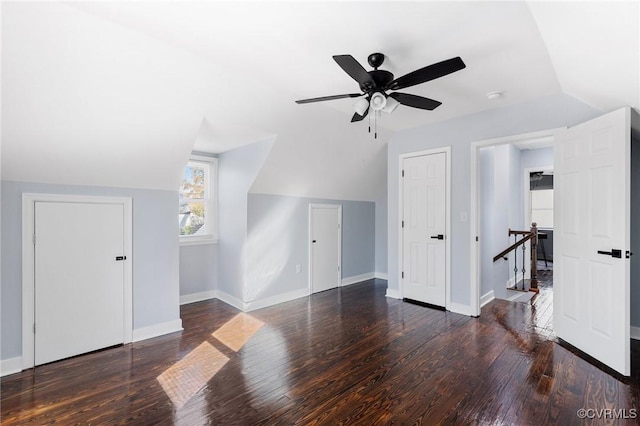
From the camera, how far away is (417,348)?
2893mm

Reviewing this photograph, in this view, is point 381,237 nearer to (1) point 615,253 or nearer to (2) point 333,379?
(1) point 615,253

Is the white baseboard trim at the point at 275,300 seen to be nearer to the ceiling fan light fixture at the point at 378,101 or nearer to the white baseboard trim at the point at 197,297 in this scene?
the white baseboard trim at the point at 197,297

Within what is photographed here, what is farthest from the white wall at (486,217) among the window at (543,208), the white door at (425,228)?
the window at (543,208)

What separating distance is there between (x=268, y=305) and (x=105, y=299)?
6.32 feet

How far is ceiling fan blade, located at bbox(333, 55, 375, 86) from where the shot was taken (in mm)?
1847

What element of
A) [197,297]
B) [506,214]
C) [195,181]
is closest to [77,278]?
[197,297]

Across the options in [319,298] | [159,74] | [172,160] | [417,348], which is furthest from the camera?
[319,298]

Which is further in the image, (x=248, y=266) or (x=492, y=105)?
(x=248, y=266)

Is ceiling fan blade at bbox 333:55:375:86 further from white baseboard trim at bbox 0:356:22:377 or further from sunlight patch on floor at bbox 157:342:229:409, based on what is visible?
white baseboard trim at bbox 0:356:22:377

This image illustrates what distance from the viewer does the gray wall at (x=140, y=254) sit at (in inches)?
97.8

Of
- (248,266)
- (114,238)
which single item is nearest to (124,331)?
(114,238)

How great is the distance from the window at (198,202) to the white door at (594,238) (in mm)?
4269

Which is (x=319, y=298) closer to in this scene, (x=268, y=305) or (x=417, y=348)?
(x=268, y=305)

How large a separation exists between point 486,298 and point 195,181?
4.54m
